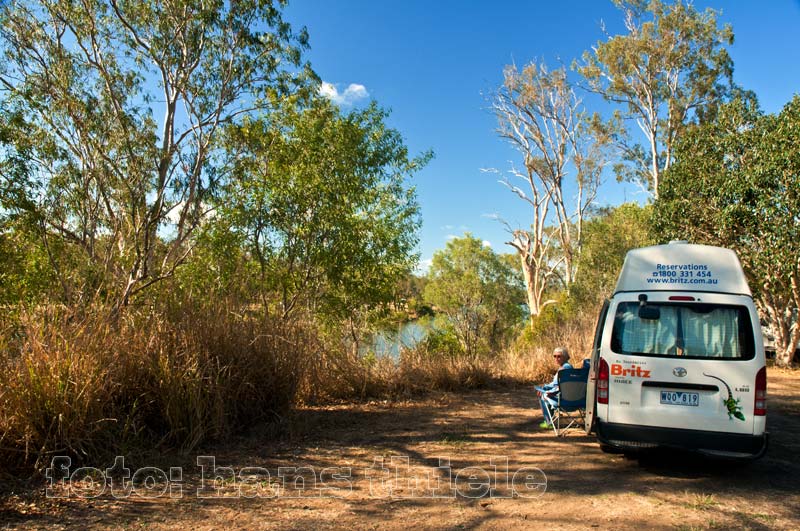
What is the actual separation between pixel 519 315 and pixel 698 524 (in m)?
35.5

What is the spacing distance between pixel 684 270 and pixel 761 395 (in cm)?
137

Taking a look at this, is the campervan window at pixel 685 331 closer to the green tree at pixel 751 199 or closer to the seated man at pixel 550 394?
the seated man at pixel 550 394

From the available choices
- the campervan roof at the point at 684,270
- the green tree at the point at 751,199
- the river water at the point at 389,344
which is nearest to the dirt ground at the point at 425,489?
the campervan roof at the point at 684,270

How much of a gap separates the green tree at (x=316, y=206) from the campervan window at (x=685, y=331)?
5796 mm

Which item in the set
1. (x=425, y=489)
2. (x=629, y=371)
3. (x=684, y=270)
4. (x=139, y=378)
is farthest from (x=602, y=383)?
(x=139, y=378)

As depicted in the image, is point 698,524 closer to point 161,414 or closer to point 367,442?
point 367,442

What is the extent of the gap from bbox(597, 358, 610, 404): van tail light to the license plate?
0.49 m

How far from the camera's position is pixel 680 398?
462 centimetres

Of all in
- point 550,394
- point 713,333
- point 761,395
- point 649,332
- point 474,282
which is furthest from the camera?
point 474,282

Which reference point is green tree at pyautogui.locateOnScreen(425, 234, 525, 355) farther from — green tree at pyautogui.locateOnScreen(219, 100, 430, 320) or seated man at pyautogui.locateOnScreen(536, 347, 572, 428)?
seated man at pyautogui.locateOnScreen(536, 347, 572, 428)

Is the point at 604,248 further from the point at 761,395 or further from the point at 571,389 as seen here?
the point at 761,395

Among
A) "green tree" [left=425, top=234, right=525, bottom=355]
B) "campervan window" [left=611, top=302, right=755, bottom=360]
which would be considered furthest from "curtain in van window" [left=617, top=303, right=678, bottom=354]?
"green tree" [left=425, top=234, right=525, bottom=355]

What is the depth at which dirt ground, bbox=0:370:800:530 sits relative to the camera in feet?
12.2

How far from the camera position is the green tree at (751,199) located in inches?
449
